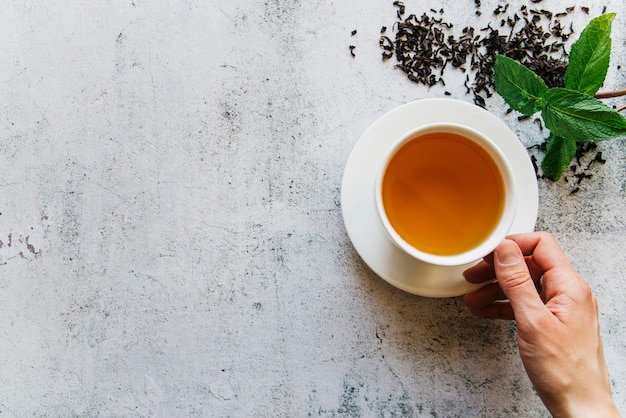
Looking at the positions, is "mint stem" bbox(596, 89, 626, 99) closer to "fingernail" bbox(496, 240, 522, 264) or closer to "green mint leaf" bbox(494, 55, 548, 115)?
"green mint leaf" bbox(494, 55, 548, 115)

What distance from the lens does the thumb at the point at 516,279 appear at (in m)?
0.98

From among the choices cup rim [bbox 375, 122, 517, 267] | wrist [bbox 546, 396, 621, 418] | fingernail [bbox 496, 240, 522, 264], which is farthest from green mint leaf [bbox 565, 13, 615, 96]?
wrist [bbox 546, 396, 621, 418]

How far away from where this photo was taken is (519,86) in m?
1.12

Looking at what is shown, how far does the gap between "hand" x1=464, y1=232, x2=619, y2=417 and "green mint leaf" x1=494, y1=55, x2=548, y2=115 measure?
0.86 feet

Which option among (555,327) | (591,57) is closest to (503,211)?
(555,327)

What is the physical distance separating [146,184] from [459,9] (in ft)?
2.73

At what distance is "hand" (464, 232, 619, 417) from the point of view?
98cm

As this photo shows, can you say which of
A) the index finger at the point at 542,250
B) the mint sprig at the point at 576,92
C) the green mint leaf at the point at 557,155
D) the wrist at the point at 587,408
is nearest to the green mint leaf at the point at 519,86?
the mint sprig at the point at 576,92

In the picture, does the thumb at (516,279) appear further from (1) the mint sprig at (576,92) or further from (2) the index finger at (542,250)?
(1) the mint sprig at (576,92)

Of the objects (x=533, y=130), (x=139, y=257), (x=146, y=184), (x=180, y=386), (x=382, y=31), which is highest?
(x=382, y=31)

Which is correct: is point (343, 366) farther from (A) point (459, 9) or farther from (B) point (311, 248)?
(A) point (459, 9)

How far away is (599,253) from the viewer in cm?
126

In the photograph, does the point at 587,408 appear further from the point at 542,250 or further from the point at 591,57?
the point at 591,57

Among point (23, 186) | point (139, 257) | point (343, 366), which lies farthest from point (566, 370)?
point (23, 186)
